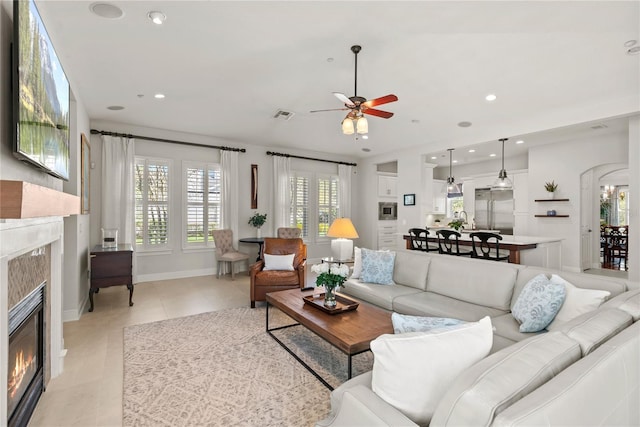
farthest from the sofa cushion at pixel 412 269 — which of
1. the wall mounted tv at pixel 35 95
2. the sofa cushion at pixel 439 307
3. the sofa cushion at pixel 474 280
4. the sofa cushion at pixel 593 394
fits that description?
the wall mounted tv at pixel 35 95

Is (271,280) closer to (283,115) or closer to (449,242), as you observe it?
(283,115)

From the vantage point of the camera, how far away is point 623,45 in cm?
300

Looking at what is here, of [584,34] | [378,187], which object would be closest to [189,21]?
[584,34]

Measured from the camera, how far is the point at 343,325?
8.14ft

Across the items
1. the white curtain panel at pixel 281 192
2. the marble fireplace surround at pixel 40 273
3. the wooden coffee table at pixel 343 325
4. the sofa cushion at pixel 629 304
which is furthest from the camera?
the white curtain panel at pixel 281 192

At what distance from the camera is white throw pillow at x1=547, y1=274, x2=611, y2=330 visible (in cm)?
214

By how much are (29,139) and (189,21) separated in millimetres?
1650

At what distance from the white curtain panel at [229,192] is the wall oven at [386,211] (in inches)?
152

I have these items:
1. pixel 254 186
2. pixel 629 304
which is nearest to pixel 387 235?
pixel 254 186

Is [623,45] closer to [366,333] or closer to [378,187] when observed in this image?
[366,333]

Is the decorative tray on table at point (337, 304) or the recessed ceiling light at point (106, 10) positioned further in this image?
the decorative tray on table at point (337, 304)

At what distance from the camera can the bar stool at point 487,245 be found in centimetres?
491

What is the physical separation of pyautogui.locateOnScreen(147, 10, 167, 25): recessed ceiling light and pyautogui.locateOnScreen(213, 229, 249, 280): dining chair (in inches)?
164

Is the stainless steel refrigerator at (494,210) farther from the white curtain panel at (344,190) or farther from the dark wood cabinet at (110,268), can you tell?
the dark wood cabinet at (110,268)
